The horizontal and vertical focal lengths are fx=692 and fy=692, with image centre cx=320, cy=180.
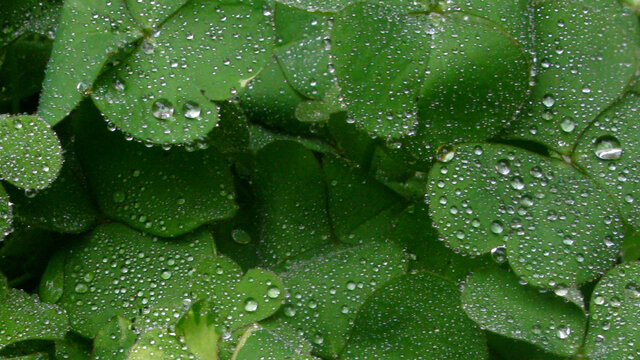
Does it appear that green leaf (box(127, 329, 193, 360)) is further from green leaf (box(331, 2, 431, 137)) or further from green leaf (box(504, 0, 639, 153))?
green leaf (box(504, 0, 639, 153))

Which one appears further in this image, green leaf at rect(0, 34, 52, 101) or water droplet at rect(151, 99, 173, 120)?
green leaf at rect(0, 34, 52, 101)

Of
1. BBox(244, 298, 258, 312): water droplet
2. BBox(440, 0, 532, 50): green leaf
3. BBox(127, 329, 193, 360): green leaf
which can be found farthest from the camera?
BBox(440, 0, 532, 50): green leaf

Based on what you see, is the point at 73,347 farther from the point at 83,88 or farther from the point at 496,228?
the point at 496,228

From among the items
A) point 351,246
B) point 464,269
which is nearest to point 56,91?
point 351,246

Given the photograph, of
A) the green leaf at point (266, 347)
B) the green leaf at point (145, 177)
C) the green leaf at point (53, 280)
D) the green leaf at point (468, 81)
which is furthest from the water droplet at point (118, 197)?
the green leaf at point (468, 81)

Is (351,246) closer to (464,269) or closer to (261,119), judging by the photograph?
(464,269)

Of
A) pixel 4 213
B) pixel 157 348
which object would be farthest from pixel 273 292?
pixel 4 213

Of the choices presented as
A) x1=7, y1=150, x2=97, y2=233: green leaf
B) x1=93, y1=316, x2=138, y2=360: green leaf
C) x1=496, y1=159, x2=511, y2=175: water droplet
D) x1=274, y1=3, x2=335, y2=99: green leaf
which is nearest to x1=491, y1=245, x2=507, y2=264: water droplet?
x1=496, y1=159, x2=511, y2=175: water droplet
